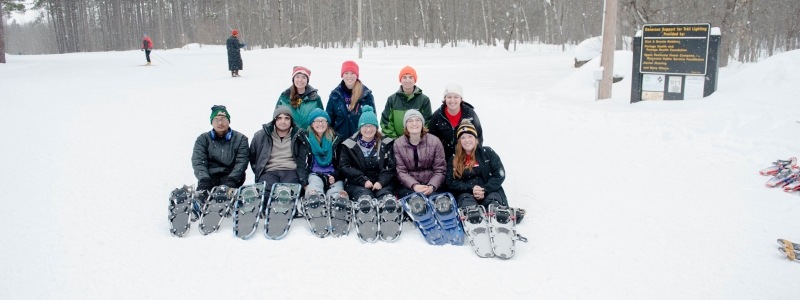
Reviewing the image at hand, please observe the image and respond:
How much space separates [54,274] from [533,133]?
6614 millimetres

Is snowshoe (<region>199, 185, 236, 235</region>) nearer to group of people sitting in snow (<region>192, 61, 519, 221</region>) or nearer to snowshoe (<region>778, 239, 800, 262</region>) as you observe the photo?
group of people sitting in snow (<region>192, 61, 519, 221</region>)

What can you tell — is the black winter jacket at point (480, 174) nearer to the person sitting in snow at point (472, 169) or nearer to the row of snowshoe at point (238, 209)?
the person sitting in snow at point (472, 169)

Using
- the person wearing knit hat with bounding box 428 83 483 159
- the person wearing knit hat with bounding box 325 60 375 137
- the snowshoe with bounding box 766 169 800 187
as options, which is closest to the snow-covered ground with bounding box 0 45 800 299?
the snowshoe with bounding box 766 169 800 187

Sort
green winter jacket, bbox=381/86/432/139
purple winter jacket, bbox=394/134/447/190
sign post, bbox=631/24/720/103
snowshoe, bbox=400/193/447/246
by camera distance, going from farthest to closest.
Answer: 1. sign post, bbox=631/24/720/103
2. green winter jacket, bbox=381/86/432/139
3. purple winter jacket, bbox=394/134/447/190
4. snowshoe, bbox=400/193/447/246

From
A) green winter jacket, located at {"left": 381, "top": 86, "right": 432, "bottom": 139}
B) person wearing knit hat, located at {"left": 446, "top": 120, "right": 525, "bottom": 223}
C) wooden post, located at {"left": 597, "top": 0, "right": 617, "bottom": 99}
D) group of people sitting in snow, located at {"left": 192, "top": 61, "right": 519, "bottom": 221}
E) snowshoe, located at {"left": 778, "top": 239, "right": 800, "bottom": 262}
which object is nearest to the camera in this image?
snowshoe, located at {"left": 778, "top": 239, "right": 800, "bottom": 262}

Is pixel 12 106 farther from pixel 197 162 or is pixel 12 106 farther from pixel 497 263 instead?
pixel 497 263

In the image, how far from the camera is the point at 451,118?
5.52 meters

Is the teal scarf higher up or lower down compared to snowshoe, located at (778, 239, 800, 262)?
higher up

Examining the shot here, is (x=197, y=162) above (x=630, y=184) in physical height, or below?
above

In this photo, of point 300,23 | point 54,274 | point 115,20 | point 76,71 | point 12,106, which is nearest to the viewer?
point 54,274

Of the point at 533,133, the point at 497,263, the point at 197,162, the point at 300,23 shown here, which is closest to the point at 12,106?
the point at 197,162

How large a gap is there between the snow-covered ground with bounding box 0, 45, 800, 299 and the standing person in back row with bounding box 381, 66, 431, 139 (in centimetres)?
136

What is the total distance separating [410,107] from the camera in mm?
5766

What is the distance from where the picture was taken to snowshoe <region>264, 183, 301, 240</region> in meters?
4.35
